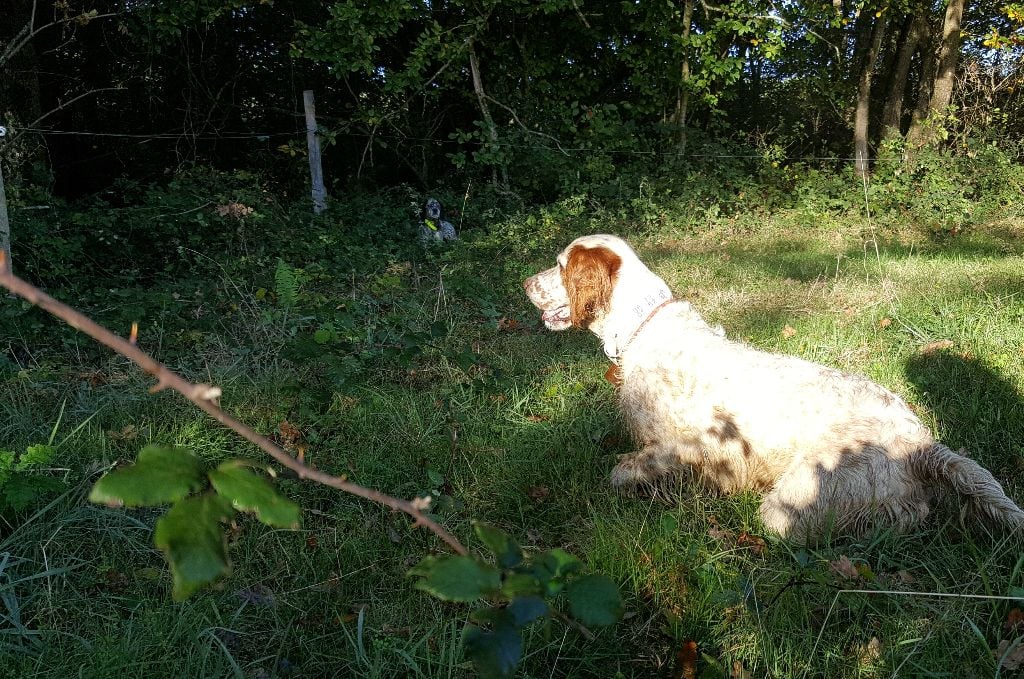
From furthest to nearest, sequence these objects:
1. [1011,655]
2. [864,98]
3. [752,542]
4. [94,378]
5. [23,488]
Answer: [864,98], [94,378], [752,542], [23,488], [1011,655]

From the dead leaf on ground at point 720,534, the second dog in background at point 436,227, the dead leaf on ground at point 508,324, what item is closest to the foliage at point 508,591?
the dead leaf on ground at point 720,534

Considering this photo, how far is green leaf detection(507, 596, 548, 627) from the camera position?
80 cm

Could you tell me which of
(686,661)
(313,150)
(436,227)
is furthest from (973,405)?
(313,150)

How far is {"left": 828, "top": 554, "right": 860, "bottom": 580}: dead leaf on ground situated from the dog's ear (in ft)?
4.99

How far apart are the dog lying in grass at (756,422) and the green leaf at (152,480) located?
2430mm

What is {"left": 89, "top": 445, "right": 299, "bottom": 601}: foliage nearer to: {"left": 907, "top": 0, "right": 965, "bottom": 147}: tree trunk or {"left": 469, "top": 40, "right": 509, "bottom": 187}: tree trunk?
{"left": 469, "top": 40, "right": 509, "bottom": 187}: tree trunk

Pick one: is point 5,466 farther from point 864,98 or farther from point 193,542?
point 864,98

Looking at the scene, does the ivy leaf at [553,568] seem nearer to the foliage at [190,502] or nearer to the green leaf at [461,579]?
the green leaf at [461,579]

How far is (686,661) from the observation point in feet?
6.80

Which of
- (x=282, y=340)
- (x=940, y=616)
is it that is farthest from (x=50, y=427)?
(x=940, y=616)

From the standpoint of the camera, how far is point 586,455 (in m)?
3.26

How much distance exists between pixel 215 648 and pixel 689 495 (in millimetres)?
1865

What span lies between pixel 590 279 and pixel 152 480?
9.23ft

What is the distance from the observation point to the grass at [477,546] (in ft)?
6.82
